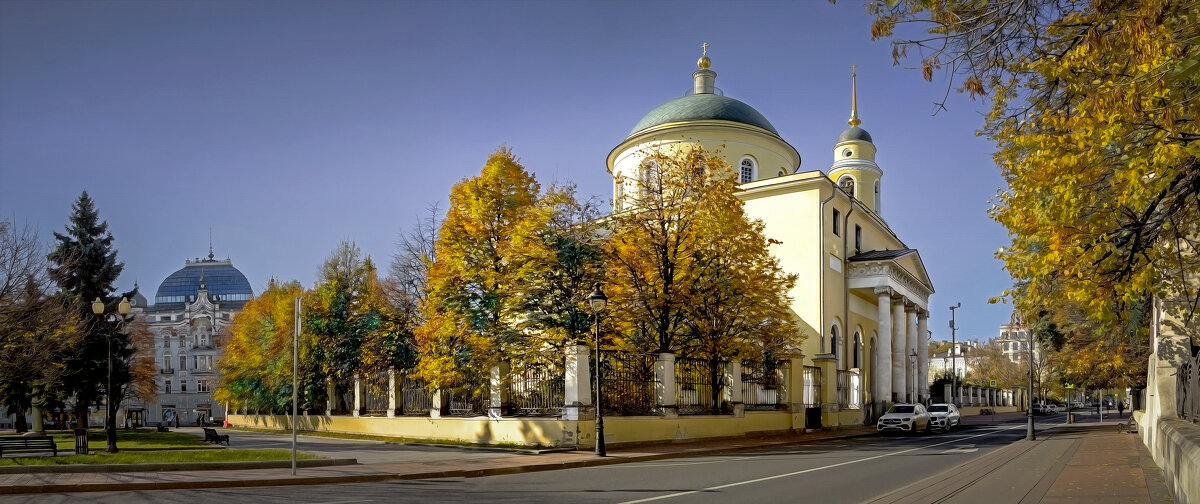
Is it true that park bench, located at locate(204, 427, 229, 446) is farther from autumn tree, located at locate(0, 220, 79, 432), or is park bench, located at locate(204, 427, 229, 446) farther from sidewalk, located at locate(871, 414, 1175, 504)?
sidewalk, located at locate(871, 414, 1175, 504)

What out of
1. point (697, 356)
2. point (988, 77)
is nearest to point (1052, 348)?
point (697, 356)

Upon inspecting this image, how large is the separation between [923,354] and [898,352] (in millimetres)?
8486

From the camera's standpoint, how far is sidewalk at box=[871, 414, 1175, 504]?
11648 mm

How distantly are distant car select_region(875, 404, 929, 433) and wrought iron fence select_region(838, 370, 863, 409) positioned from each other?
2.71 metres

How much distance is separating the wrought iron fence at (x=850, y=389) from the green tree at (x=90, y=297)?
33346mm

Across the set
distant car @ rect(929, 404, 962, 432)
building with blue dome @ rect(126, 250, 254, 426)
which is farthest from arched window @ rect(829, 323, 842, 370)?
building with blue dome @ rect(126, 250, 254, 426)

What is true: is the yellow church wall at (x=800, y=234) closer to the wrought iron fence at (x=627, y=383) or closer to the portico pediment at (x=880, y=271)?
the portico pediment at (x=880, y=271)

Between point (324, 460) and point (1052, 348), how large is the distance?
3784 centimetres

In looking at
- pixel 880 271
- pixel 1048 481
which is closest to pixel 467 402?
pixel 1048 481

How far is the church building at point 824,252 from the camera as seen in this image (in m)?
40.9

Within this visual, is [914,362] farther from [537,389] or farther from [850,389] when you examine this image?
[537,389]

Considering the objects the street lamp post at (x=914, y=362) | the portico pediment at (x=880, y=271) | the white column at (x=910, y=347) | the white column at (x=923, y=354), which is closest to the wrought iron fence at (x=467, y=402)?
the portico pediment at (x=880, y=271)

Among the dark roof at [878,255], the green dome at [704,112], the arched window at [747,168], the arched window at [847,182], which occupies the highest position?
the green dome at [704,112]

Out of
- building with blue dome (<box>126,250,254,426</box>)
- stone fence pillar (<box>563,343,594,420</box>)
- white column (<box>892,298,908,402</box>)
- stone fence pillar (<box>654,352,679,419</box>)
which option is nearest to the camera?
stone fence pillar (<box>563,343,594,420</box>)
